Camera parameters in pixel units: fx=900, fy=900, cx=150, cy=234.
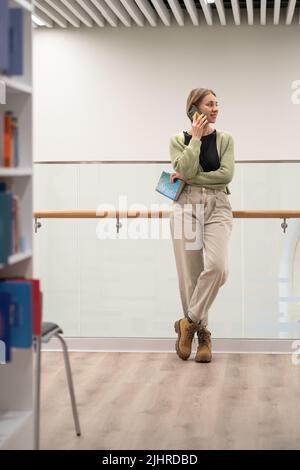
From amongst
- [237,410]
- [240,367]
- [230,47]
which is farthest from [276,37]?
[237,410]

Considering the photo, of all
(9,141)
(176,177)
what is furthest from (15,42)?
(176,177)

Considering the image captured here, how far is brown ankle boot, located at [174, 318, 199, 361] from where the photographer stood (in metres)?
5.39

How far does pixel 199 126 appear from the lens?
516 centimetres

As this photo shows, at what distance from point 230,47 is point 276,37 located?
43 centimetres

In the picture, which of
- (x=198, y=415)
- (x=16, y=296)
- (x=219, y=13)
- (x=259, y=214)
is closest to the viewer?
(x=16, y=296)

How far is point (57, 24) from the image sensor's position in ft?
27.5

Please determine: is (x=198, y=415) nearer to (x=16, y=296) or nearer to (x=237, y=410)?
(x=237, y=410)

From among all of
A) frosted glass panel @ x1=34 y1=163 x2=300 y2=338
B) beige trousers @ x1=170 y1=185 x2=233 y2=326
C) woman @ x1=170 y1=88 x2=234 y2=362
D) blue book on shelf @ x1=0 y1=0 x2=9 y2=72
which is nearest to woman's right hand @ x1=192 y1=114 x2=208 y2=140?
woman @ x1=170 y1=88 x2=234 y2=362

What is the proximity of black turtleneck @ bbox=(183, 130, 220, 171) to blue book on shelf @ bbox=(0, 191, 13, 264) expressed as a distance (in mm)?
2279

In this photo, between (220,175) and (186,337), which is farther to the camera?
(186,337)

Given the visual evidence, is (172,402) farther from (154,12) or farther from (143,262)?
(154,12)

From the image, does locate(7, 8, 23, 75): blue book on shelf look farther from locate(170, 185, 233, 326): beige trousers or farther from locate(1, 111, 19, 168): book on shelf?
locate(170, 185, 233, 326): beige trousers

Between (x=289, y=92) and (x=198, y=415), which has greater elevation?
(x=289, y=92)

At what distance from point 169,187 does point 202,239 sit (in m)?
0.37
